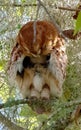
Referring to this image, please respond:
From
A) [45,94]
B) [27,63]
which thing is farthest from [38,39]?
[45,94]

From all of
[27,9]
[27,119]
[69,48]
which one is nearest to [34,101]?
[27,119]

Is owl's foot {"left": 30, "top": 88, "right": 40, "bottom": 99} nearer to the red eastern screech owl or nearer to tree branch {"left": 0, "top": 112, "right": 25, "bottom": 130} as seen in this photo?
the red eastern screech owl

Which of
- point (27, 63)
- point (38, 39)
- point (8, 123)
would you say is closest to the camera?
point (8, 123)

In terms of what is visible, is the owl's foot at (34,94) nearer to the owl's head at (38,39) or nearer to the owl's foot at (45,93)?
the owl's foot at (45,93)

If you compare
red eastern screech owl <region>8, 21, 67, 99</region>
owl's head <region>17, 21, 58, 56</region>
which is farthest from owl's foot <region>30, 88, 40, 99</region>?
owl's head <region>17, 21, 58, 56</region>

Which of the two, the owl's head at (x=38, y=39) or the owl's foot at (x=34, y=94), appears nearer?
the owl's head at (x=38, y=39)

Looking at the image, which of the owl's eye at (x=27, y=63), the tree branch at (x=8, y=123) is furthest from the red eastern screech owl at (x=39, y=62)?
the tree branch at (x=8, y=123)

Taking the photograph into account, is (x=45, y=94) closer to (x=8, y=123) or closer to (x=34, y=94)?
(x=34, y=94)
